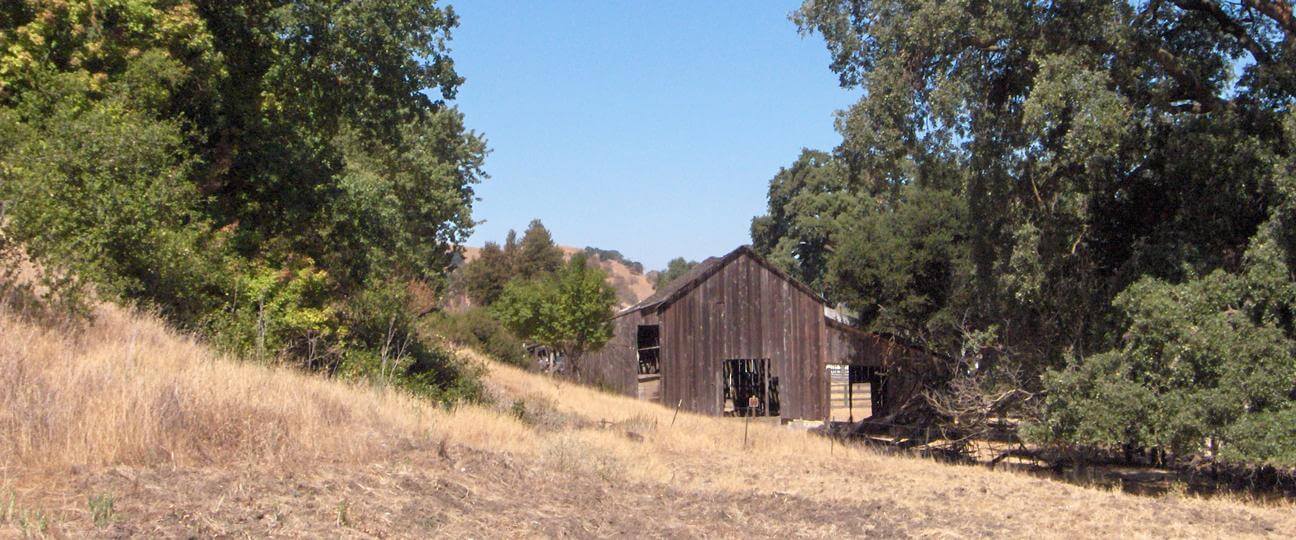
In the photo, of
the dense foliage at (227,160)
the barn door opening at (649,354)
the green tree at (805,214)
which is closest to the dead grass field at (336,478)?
the dense foliage at (227,160)

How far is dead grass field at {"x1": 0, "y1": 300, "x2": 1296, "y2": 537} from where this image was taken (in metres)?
6.95

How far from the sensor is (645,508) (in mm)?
9633

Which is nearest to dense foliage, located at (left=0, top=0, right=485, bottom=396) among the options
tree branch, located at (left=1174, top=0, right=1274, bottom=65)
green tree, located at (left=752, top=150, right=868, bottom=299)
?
tree branch, located at (left=1174, top=0, right=1274, bottom=65)

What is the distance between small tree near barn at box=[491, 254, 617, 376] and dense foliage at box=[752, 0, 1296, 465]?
22260mm

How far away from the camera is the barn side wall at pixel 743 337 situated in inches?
1483

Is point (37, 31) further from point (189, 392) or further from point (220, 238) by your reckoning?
point (189, 392)

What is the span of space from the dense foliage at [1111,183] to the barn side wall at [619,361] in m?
21.2

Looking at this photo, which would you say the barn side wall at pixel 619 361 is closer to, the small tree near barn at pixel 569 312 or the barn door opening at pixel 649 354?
the small tree near barn at pixel 569 312

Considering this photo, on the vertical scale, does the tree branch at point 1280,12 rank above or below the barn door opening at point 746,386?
above

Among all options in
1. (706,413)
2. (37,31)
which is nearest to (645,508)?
(37,31)

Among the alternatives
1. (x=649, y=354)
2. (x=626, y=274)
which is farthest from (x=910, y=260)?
(x=626, y=274)

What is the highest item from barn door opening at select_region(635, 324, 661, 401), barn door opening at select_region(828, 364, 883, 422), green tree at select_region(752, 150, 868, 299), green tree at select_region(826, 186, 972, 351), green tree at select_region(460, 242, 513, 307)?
green tree at select_region(752, 150, 868, 299)

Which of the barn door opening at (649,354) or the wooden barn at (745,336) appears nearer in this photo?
the wooden barn at (745,336)

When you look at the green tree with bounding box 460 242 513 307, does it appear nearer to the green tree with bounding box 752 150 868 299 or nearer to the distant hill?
the green tree with bounding box 752 150 868 299
